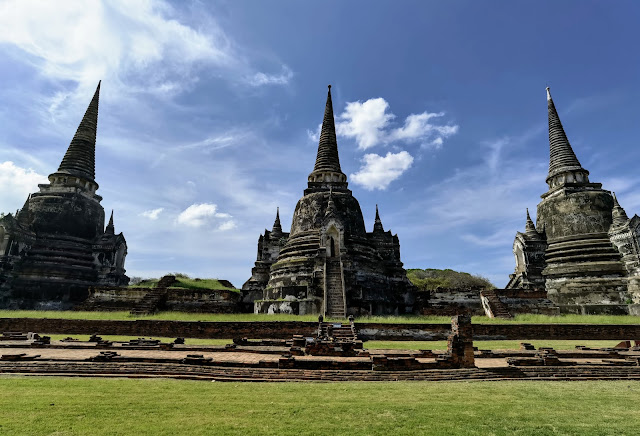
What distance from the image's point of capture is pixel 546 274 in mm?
27188

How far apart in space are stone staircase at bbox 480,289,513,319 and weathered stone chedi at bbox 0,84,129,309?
26.7m

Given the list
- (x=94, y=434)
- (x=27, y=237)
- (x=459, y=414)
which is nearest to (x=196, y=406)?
(x=94, y=434)

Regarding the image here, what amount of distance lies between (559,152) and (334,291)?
76.0 feet

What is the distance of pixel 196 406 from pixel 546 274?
27785 millimetres

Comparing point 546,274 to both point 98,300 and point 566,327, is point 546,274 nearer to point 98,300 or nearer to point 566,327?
point 566,327

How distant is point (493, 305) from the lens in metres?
22.7

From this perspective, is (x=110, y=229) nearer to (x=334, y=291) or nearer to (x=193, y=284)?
(x=193, y=284)

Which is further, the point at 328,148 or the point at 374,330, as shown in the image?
the point at 328,148

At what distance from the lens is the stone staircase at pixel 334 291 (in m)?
20.5

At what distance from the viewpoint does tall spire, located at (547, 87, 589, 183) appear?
30438mm

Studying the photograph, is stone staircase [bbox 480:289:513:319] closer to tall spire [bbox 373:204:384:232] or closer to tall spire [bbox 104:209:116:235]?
tall spire [bbox 373:204:384:232]

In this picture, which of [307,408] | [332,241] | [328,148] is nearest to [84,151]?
[328,148]

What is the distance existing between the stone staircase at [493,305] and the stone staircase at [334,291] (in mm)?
8918

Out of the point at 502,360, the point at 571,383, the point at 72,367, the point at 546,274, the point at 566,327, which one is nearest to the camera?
the point at 571,383
